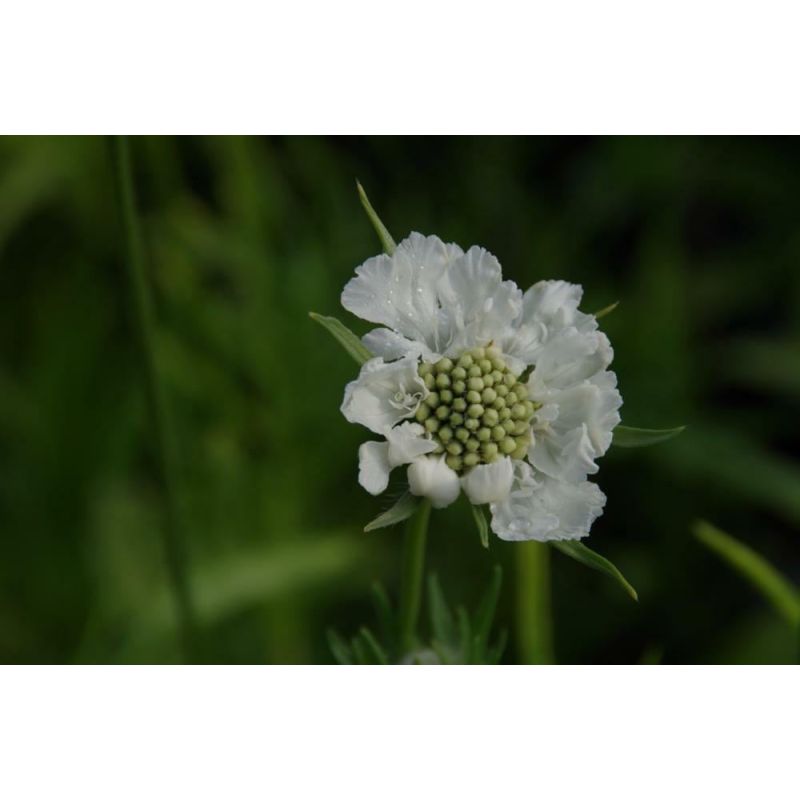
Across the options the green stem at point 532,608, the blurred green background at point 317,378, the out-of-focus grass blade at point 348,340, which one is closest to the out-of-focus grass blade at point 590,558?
the out-of-focus grass blade at point 348,340

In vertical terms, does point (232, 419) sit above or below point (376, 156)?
below

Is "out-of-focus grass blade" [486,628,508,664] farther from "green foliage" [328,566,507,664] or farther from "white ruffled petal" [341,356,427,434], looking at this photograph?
"white ruffled petal" [341,356,427,434]

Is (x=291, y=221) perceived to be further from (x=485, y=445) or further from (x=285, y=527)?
(x=485, y=445)

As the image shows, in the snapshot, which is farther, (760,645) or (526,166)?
(526,166)

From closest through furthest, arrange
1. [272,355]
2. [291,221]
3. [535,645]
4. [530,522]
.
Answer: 1. [530,522]
2. [535,645]
3. [272,355]
4. [291,221]

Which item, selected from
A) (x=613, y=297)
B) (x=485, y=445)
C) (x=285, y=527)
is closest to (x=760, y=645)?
(x=613, y=297)

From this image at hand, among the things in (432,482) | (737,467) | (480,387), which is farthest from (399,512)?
(737,467)

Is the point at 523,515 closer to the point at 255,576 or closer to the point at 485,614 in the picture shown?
the point at 485,614

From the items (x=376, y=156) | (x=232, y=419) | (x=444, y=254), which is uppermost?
(x=376, y=156)
